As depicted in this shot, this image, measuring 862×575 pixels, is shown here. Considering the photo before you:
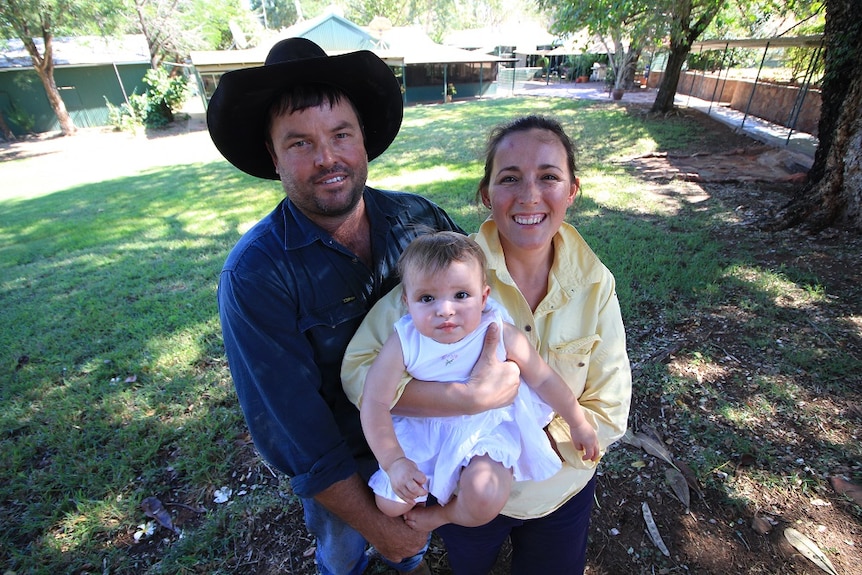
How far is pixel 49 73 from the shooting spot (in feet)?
62.3

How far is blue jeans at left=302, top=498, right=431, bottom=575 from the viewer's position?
6.28ft

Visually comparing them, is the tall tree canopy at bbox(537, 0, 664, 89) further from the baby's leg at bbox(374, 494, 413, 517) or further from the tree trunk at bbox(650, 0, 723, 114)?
the baby's leg at bbox(374, 494, 413, 517)

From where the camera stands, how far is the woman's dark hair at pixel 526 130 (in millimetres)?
1740

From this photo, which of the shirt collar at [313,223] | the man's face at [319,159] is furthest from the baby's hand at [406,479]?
the man's face at [319,159]

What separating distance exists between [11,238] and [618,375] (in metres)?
9.93

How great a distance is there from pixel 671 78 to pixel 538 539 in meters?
16.5

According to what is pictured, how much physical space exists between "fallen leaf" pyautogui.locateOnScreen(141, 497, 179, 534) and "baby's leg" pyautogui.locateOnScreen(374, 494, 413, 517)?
1.57 m

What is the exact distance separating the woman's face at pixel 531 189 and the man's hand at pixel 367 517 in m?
1.12

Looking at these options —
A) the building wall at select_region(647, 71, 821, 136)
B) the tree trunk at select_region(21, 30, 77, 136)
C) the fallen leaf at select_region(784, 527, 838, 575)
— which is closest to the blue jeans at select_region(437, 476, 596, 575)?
the fallen leaf at select_region(784, 527, 838, 575)

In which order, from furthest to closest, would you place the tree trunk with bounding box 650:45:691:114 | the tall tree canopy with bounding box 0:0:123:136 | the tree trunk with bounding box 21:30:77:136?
1. the tree trunk with bounding box 21:30:77:136
2. the tall tree canopy with bounding box 0:0:123:136
3. the tree trunk with bounding box 650:45:691:114

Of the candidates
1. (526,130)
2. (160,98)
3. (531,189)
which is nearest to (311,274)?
(531,189)

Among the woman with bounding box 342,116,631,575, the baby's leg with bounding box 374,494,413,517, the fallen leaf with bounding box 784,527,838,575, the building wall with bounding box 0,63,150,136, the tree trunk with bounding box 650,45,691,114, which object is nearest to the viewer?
the baby's leg with bounding box 374,494,413,517

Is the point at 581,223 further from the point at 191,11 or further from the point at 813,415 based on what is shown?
the point at 191,11

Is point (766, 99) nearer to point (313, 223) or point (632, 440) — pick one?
point (632, 440)
